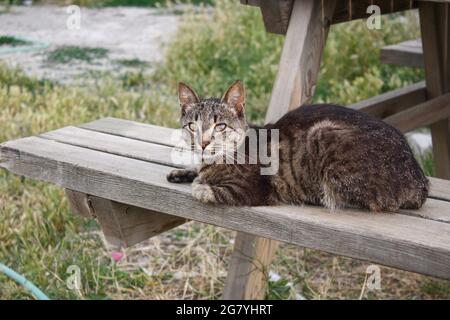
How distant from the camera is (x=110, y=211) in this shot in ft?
8.82

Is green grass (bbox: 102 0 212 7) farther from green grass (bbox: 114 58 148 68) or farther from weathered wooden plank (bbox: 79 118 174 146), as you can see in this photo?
weathered wooden plank (bbox: 79 118 174 146)

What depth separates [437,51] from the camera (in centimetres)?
378

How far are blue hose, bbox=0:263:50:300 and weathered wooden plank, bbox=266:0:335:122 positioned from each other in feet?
4.16

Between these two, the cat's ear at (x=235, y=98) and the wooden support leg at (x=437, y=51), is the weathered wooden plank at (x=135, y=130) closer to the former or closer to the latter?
the cat's ear at (x=235, y=98)

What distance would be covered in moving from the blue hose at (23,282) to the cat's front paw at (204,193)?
1.28 meters

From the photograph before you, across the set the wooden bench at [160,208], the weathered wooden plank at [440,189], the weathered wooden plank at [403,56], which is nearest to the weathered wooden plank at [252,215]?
Result: the wooden bench at [160,208]

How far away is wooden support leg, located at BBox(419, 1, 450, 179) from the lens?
3.72 m

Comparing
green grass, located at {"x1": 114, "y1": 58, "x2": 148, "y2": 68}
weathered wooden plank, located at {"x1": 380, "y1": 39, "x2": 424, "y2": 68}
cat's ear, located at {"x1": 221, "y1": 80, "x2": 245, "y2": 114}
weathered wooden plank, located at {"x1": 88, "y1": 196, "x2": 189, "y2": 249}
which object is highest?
weathered wooden plank, located at {"x1": 380, "y1": 39, "x2": 424, "y2": 68}

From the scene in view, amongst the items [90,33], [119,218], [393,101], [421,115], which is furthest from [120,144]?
[90,33]

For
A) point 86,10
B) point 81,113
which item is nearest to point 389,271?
point 81,113

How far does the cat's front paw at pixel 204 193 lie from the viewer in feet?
7.71

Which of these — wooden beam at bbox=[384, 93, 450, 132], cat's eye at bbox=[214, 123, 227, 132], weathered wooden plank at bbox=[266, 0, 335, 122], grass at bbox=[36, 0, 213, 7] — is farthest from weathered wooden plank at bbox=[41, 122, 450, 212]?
grass at bbox=[36, 0, 213, 7]

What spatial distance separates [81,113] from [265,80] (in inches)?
64.6
